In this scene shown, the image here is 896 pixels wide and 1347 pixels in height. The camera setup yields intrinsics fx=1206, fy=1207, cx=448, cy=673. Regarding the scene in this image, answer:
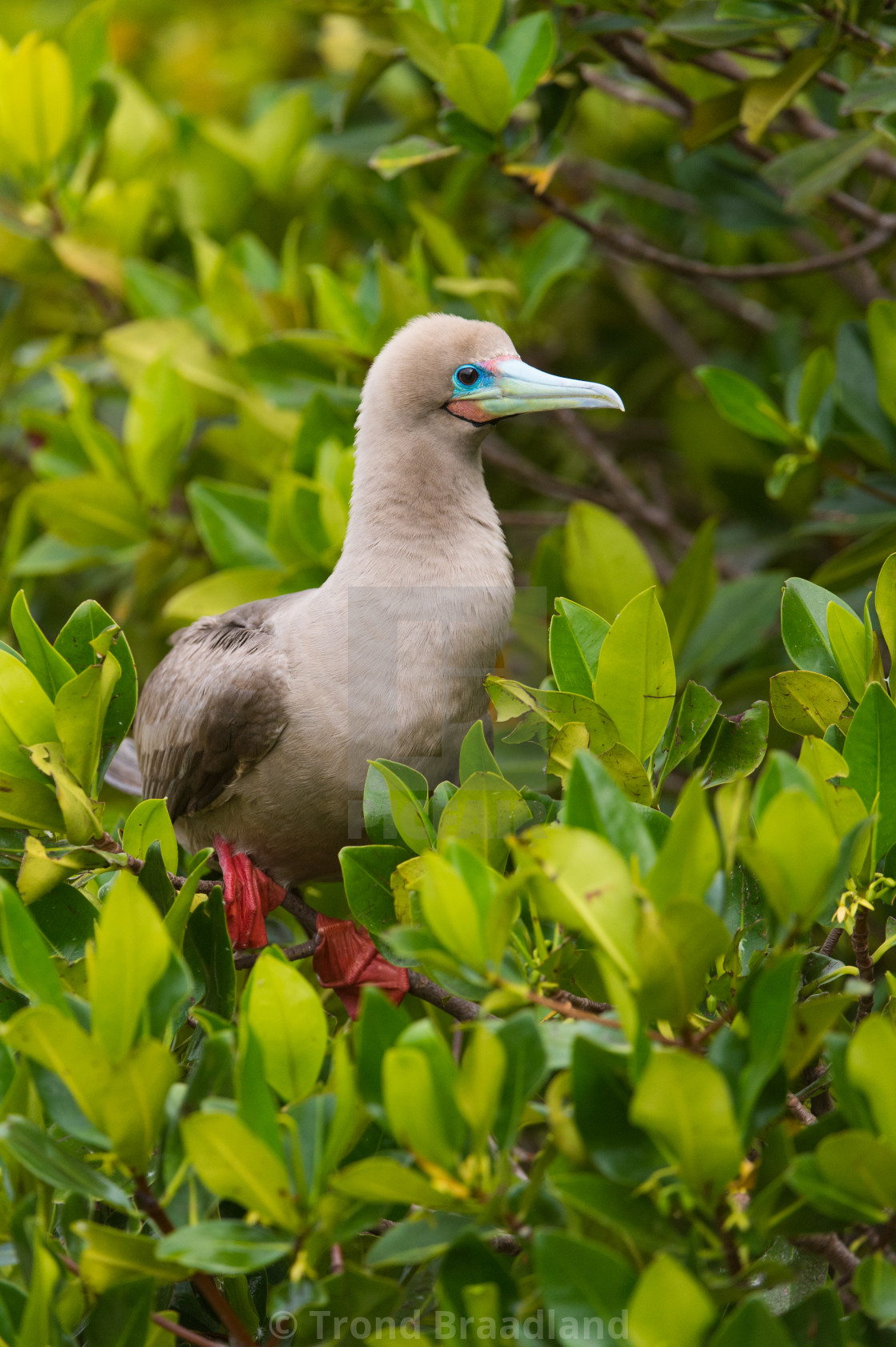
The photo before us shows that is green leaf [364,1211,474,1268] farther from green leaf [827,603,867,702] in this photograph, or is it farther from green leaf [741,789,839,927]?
green leaf [827,603,867,702]

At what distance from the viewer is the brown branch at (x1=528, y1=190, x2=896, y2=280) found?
410 centimetres

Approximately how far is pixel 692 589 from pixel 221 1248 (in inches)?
105

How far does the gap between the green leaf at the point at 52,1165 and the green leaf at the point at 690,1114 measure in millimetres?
792

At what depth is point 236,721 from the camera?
10.6 feet

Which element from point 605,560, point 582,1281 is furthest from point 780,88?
point 582,1281

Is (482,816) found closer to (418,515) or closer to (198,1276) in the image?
(198,1276)

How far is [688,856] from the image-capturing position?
1.63 meters

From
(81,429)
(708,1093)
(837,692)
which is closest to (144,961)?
(708,1093)

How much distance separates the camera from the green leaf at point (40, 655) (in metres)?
2.43

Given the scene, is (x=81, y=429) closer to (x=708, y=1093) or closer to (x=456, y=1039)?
(x=456, y=1039)

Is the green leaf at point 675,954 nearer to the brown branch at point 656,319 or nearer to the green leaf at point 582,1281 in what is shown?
the green leaf at point 582,1281

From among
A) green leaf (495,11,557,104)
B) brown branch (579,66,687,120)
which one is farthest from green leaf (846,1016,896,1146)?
brown branch (579,66,687,120)

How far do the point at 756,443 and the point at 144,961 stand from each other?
3816 mm

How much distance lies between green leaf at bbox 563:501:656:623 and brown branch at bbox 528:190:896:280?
1113 millimetres
